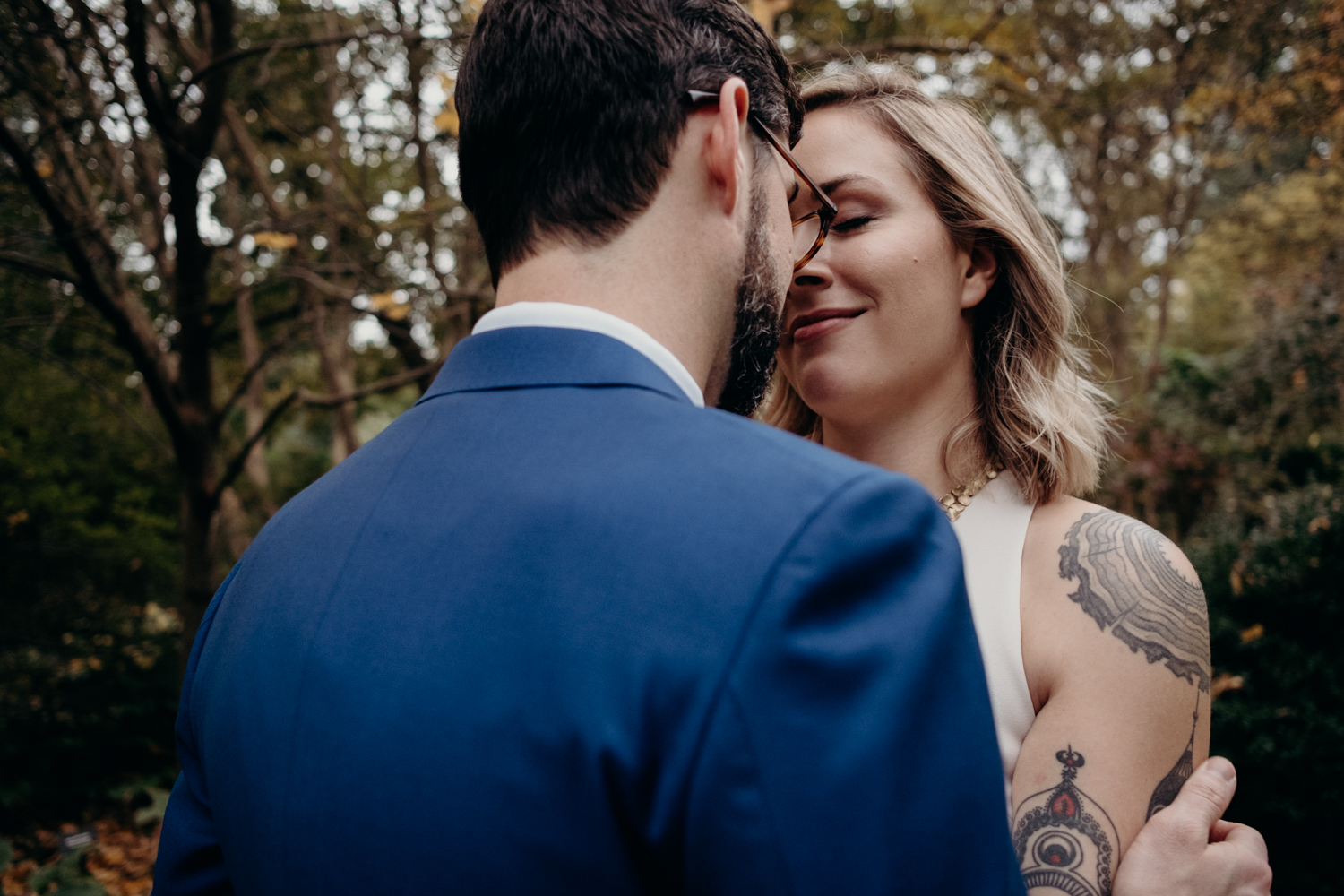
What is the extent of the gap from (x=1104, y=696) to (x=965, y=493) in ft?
1.87

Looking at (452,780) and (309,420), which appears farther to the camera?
(309,420)

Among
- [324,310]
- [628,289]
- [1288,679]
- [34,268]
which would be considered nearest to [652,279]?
[628,289]

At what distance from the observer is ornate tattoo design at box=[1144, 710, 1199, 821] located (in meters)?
1.42

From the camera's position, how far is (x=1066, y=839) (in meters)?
1.37

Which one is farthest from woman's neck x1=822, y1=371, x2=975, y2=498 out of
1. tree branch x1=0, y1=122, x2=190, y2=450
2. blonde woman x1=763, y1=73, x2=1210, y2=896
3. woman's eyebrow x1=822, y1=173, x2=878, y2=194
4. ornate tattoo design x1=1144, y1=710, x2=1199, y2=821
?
tree branch x1=0, y1=122, x2=190, y2=450

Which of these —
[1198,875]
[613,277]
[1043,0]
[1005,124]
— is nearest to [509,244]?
[613,277]

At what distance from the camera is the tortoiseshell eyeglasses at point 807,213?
1.16 meters

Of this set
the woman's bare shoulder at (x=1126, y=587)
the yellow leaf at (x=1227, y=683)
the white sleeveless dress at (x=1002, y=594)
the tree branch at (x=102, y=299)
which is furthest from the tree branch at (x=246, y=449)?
the yellow leaf at (x=1227, y=683)

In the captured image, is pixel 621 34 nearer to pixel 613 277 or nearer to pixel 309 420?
pixel 613 277

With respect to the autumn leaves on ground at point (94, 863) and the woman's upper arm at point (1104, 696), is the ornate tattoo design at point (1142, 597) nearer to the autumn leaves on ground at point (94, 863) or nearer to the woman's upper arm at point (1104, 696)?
the woman's upper arm at point (1104, 696)

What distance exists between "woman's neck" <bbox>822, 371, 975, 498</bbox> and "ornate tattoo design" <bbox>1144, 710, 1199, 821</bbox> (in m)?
0.70

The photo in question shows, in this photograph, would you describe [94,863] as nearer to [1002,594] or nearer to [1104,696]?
[1002,594]

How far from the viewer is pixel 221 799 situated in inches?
40.3

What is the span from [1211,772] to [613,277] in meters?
1.32
